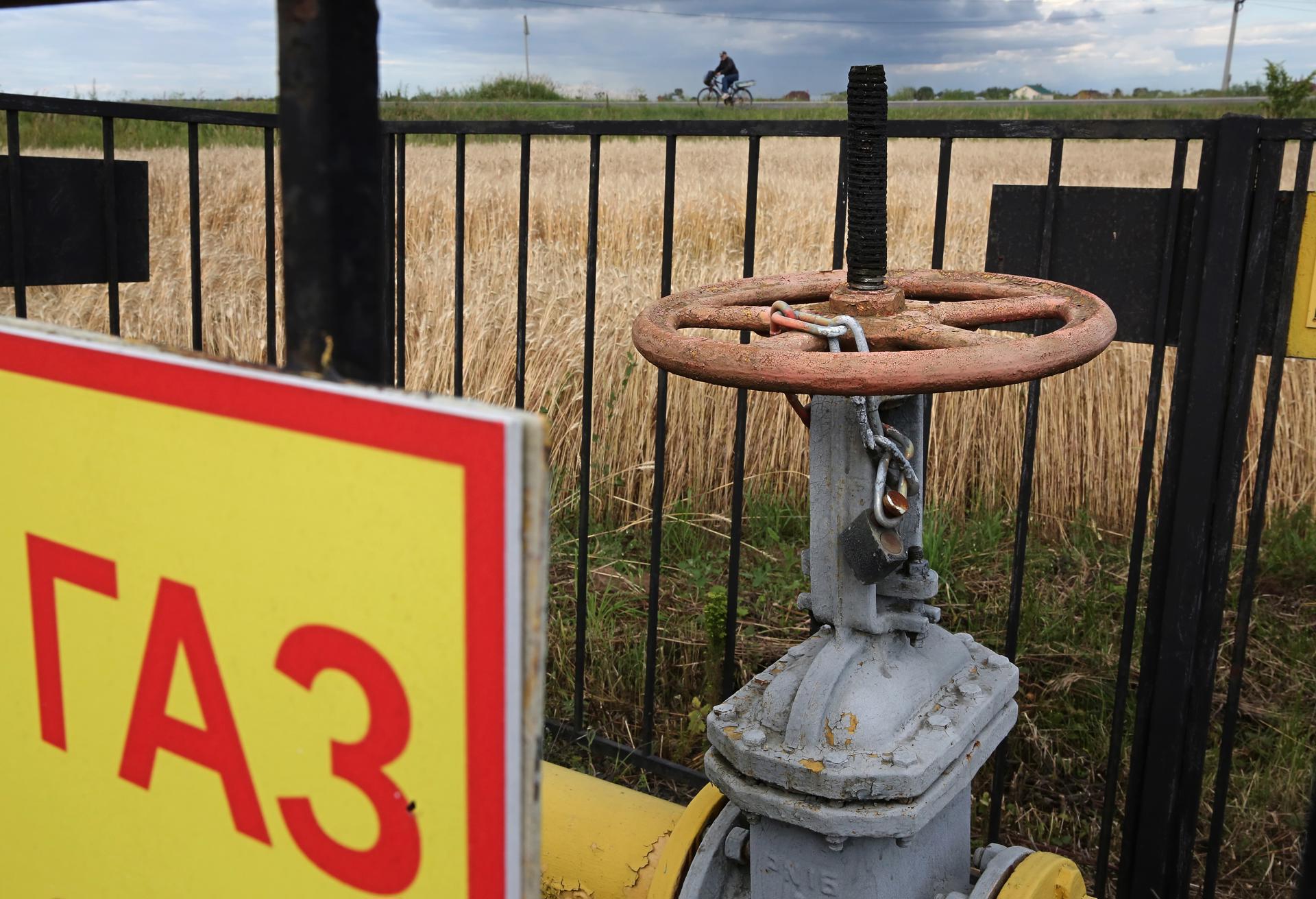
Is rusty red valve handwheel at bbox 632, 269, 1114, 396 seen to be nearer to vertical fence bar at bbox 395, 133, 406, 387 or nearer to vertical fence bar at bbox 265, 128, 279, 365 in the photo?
vertical fence bar at bbox 395, 133, 406, 387

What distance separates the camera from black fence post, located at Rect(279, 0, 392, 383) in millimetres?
724

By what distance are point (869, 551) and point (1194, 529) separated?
0.90 meters

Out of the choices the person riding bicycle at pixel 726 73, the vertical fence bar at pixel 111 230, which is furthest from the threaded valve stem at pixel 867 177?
the person riding bicycle at pixel 726 73

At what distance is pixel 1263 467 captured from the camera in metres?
2.16

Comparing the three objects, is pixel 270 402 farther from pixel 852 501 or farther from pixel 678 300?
pixel 678 300

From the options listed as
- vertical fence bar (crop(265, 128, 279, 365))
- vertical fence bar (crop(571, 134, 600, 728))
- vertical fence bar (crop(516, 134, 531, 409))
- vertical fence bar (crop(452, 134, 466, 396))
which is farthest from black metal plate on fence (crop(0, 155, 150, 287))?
vertical fence bar (crop(571, 134, 600, 728))

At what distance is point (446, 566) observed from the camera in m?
0.64

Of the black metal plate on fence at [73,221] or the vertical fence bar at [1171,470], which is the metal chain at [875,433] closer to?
the vertical fence bar at [1171,470]

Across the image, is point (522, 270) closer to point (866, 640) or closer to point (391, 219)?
point (391, 219)

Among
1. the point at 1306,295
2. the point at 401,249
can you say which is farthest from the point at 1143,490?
the point at 401,249

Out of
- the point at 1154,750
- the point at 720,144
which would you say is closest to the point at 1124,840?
the point at 1154,750

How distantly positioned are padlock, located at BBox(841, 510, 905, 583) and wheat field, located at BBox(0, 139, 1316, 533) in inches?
107

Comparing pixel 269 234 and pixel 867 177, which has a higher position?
pixel 867 177

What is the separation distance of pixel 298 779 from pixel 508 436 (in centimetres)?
27
